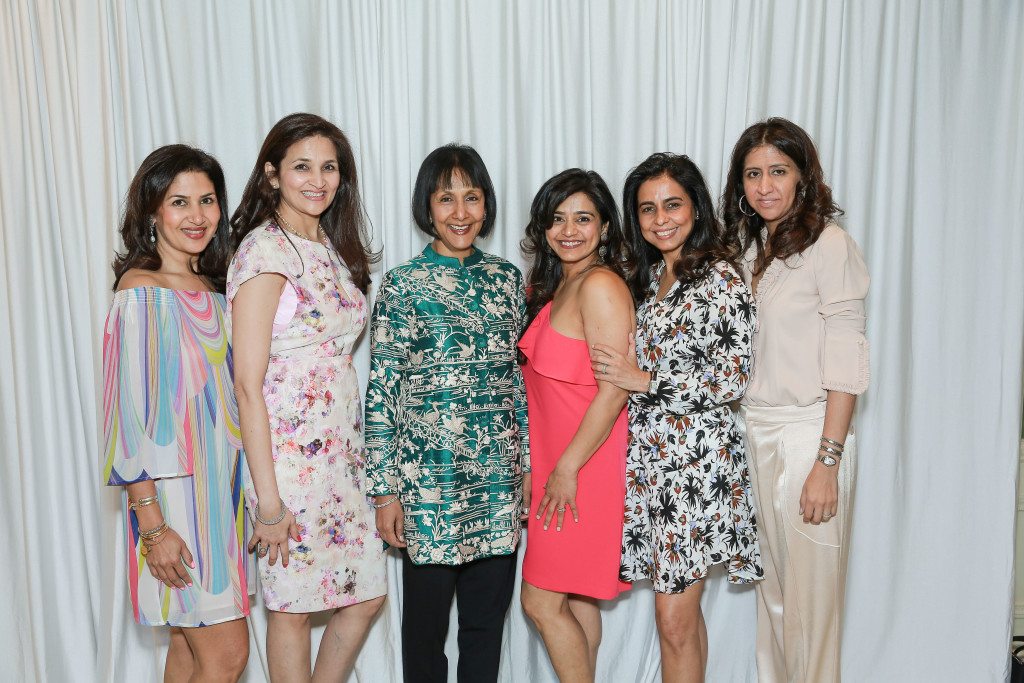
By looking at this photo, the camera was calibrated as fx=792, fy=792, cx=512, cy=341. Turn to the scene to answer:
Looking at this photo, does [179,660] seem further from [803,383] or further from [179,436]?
[803,383]

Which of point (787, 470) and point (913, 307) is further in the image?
point (913, 307)

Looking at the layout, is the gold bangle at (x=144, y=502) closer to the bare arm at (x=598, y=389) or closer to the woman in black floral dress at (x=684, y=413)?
the bare arm at (x=598, y=389)

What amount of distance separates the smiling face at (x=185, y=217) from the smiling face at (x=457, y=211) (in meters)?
0.60

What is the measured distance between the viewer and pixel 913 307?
2.91 m

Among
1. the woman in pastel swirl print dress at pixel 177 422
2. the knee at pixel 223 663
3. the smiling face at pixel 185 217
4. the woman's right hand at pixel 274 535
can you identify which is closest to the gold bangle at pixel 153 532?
the woman in pastel swirl print dress at pixel 177 422

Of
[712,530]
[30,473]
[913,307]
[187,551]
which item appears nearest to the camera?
[187,551]

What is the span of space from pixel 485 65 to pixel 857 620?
2.44 meters

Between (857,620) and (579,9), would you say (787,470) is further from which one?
(579,9)

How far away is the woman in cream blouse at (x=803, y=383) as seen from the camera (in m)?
2.10

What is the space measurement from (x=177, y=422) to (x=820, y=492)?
5.49 feet

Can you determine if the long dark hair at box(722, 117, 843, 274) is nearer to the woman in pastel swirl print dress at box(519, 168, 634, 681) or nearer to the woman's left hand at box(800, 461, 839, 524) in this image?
the woman in pastel swirl print dress at box(519, 168, 634, 681)

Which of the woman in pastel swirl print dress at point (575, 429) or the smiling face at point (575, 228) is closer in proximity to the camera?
the woman in pastel swirl print dress at point (575, 429)

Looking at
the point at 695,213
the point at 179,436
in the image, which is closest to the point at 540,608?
the point at 179,436

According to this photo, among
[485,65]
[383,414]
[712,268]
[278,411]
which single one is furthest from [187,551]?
[485,65]
